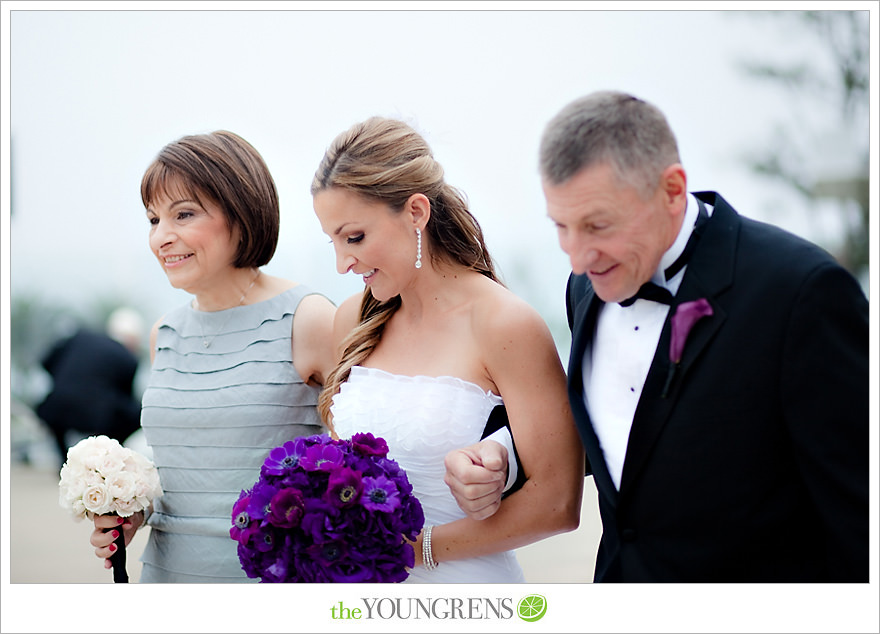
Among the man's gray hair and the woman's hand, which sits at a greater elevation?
the man's gray hair

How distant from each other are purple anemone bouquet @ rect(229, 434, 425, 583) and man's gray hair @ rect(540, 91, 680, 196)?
0.96 m

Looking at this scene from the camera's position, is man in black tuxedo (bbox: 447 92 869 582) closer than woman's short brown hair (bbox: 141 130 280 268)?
Yes

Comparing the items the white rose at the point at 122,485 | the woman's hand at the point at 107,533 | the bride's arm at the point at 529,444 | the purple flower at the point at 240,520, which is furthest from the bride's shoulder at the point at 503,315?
the woman's hand at the point at 107,533

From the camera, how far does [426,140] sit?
286 centimetres

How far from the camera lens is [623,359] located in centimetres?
214

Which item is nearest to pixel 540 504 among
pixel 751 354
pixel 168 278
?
pixel 751 354

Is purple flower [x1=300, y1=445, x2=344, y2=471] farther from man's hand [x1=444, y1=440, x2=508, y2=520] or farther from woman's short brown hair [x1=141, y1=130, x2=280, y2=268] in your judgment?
woman's short brown hair [x1=141, y1=130, x2=280, y2=268]

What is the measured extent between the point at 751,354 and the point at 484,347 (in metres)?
0.94

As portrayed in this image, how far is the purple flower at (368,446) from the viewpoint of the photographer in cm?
232

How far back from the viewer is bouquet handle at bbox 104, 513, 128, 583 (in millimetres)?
2924

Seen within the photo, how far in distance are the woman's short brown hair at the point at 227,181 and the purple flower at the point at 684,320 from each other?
1783 millimetres

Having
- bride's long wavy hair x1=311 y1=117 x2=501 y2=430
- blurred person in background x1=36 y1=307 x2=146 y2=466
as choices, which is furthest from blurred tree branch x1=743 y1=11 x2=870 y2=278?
blurred person in background x1=36 y1=307 x2=146 y2=466

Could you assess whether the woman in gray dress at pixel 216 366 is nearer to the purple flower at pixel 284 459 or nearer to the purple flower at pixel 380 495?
the purple flower at pixel 284 459

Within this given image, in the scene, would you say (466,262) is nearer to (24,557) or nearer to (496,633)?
(496,633)
